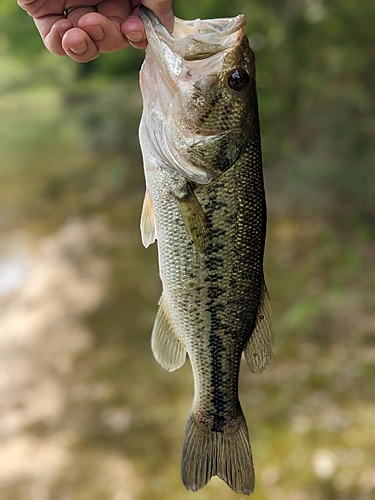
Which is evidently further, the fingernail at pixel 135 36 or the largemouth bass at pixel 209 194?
the fingernail at pixel 135 36

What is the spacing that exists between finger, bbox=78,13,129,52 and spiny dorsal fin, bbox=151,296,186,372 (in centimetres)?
107

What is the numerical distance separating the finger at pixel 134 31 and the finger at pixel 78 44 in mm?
151

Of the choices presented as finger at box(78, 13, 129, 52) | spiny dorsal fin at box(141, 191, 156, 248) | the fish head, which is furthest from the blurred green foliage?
finger at box(78, 13, 129, 52)

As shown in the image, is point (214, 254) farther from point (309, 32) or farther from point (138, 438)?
point (309, 32)

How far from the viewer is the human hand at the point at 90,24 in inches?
76.9

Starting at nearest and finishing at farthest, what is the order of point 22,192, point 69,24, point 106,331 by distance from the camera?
point 69,24 → point 106,331 → point 22,192

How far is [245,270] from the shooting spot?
171 cm

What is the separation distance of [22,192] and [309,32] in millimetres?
6305

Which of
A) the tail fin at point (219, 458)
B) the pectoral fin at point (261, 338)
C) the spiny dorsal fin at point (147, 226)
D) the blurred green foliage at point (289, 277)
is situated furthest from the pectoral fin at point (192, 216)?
the blurred green foliage at point (289, 277)

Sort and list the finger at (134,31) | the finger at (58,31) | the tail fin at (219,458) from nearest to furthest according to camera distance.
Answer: the tail fin at (219,458)
the finger at (134,31)
the finger at (58,31)

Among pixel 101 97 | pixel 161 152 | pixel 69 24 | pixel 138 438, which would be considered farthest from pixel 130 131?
pixel 161 152

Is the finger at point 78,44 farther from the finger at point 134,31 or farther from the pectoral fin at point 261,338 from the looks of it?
the pectoral fin at point 261,338

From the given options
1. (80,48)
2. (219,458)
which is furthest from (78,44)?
(219,458)

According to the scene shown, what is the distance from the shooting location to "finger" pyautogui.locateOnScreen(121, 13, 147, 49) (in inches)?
76.7
